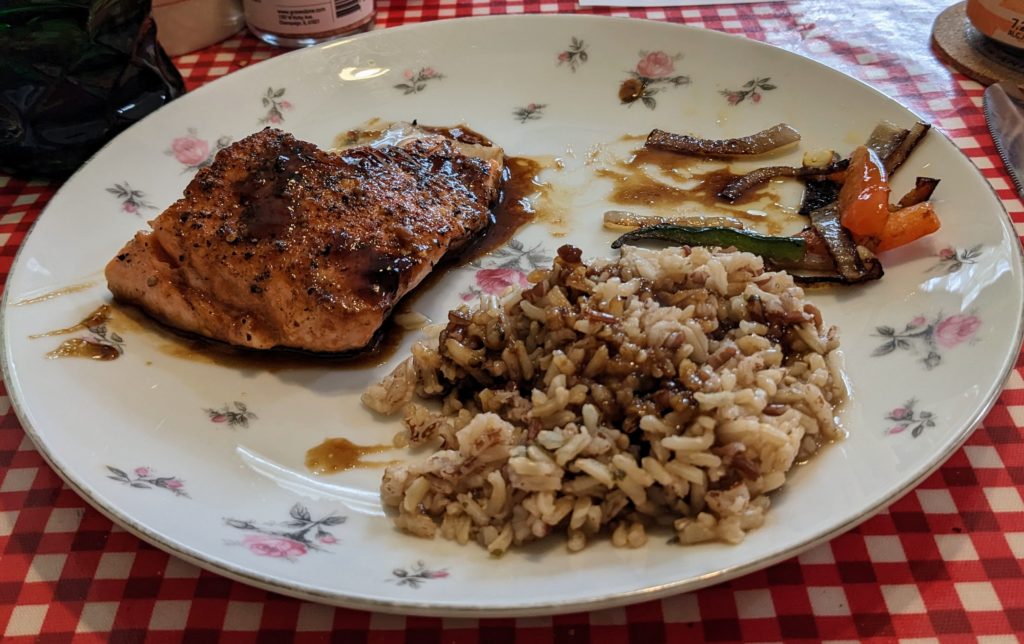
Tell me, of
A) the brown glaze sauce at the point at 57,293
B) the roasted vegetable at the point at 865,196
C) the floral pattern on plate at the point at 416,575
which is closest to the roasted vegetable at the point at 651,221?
the roasted vegetable at the point at 865,196

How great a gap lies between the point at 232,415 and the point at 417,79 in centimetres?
223

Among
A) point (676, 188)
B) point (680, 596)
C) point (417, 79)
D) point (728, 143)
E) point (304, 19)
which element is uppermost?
point (304, 19)

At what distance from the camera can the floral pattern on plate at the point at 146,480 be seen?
2.35 meters

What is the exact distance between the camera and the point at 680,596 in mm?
2215

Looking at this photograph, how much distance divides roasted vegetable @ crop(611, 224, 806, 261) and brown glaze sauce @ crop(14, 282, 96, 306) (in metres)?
2.09

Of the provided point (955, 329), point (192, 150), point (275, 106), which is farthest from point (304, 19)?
point (955, 329)

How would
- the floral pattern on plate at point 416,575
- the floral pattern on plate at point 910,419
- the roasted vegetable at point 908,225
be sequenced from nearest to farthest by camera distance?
the floral pattern on plate at point 416,575, the floral pattern on plate at point 910,419, the roasted vegetable at point 908,225

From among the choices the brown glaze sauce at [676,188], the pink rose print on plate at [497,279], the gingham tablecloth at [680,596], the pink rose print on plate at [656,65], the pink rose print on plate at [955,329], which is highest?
the pink rose print on plate at [656,65]

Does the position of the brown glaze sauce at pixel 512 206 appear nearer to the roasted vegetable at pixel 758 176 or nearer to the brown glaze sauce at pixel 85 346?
the roasted vegetable at pixel 758 176

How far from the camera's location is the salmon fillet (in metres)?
2.88

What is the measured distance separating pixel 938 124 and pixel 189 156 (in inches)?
147

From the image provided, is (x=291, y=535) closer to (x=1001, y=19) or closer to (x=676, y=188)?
(x=676, y=188)

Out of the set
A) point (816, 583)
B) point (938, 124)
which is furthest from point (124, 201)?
point (938, 124)

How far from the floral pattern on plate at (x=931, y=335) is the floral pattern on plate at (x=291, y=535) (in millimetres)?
1880
